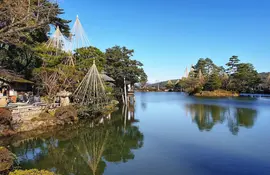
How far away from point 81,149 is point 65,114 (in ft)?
16.3

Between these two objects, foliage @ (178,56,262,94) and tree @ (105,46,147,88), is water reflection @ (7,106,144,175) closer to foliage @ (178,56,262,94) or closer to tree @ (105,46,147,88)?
tree @ (105,46,147,88)

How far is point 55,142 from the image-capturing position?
1076 centimetres

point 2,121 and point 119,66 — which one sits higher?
point 119,66

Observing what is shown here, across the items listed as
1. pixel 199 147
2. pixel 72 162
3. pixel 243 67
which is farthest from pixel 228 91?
pixel 72 162

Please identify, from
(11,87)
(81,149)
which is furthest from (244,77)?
(81,149)

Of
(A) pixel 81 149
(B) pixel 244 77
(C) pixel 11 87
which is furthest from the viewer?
(B) pixel 244 77

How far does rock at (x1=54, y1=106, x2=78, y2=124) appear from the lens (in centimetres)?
1426

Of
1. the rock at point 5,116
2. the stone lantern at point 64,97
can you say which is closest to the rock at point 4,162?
the rock at point 5,116

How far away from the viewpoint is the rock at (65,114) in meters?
14.3

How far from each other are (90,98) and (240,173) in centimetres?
1321

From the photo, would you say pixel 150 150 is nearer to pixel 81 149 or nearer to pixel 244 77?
pixel 81 149

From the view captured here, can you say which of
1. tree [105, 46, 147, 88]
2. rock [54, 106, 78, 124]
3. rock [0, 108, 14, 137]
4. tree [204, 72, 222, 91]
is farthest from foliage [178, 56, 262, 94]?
rock [0, 108, 14, 137]

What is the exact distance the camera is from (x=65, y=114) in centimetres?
1435

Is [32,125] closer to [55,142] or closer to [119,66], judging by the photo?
[55,142]
